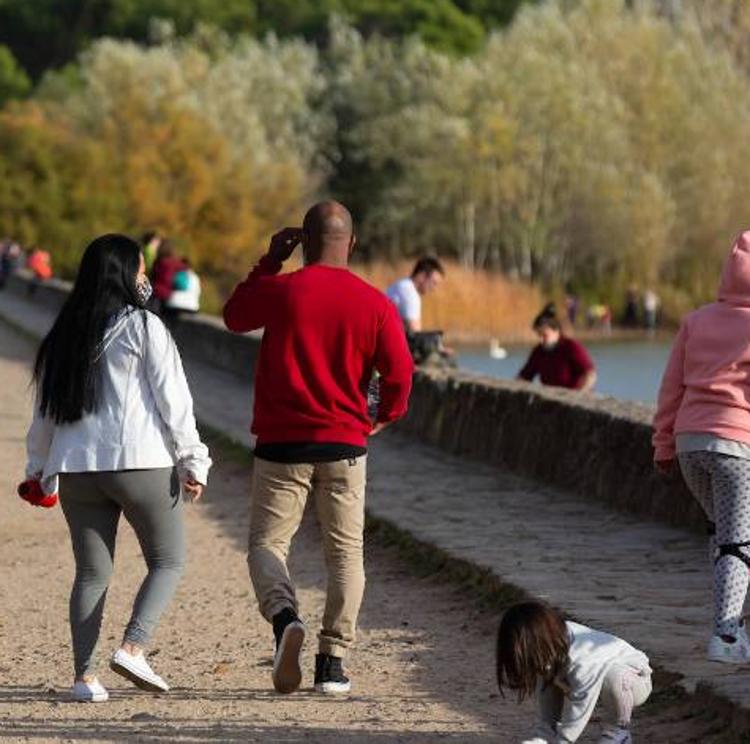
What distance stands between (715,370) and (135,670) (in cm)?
231

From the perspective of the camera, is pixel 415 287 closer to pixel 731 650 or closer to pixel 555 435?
pixel 555 435

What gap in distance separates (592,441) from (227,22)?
119912mm

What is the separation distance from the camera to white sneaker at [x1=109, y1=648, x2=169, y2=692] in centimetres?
793

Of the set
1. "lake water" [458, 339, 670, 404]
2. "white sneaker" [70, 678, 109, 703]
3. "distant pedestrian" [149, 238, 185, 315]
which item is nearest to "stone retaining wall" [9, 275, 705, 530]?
"white sneaker" [70, 678, 109, 703]

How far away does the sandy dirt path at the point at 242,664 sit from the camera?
7512mm

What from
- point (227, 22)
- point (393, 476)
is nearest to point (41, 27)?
point (227, 22)

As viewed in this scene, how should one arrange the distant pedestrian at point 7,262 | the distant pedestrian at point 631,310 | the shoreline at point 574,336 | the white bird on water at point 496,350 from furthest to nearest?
the distant pedestrian at point 631,310
the distant pedestrian at point 7,262
the shoreline at point 574,336
the white bird on water at point 496,350

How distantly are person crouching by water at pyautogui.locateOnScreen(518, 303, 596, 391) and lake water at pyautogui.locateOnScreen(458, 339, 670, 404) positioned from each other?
21.2 m

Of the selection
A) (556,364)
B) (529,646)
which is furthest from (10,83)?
(529,646)

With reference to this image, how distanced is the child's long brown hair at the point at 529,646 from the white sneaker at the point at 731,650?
4.64ft

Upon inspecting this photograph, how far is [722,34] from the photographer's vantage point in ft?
267


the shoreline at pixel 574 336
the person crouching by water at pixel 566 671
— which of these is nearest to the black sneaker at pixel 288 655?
the person crouching by water at pixel 566 671

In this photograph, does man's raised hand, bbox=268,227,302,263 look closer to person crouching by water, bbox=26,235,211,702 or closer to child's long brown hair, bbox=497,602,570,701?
person crouching by water, bbox=26,235,211,702

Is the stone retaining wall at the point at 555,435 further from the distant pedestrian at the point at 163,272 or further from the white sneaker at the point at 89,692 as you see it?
the distant pedestrian at the point at 163,272
